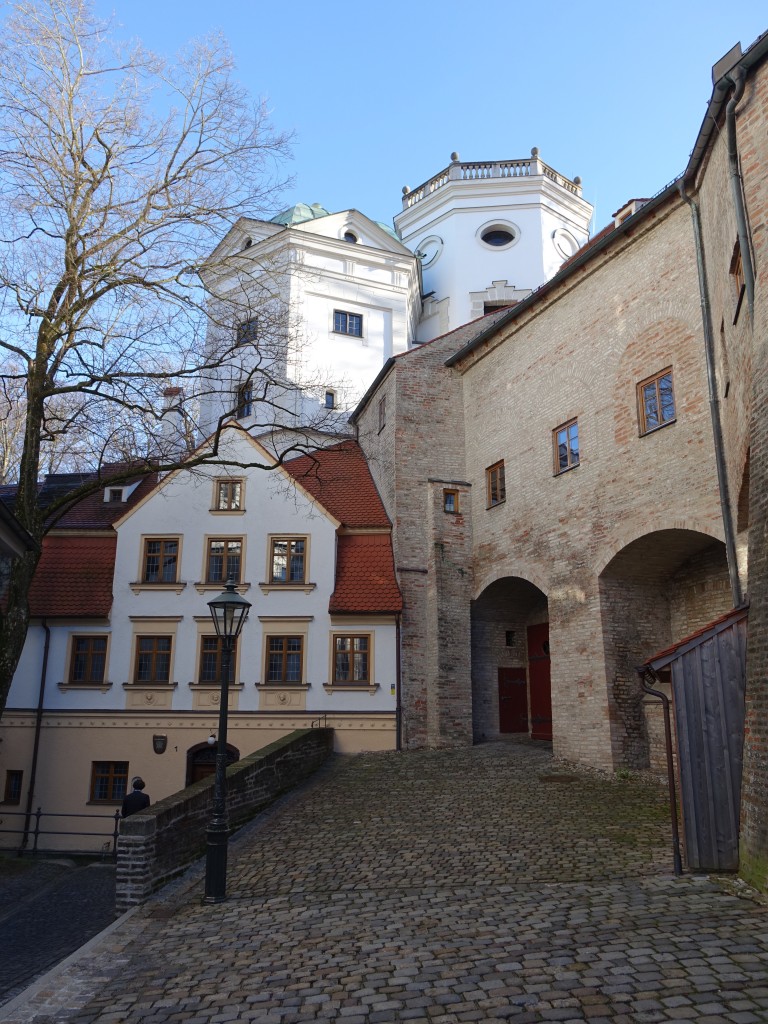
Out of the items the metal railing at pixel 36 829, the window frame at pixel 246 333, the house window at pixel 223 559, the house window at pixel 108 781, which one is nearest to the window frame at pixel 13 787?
the metal railing at pixel 36 829

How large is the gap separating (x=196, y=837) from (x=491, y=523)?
11620 mm

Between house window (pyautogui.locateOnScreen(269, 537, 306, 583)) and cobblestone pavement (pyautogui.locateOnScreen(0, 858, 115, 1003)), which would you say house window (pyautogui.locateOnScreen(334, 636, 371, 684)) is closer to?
house window (pyautogui.locateOnScreen(269, 537, 306, 583))

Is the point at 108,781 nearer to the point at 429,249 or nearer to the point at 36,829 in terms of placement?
the point at 36,829

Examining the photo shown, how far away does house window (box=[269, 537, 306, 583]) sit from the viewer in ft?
69.4

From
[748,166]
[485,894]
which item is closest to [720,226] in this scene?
[748,166]

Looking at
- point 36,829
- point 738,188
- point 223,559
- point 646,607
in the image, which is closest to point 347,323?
point 223,559

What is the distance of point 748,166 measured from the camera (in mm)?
9633

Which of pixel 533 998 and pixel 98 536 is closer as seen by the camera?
pixel 533 998

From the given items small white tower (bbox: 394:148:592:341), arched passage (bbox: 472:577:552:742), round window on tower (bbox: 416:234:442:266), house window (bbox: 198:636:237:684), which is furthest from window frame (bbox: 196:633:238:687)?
round window on tower (bbox: 416:234:442:266)

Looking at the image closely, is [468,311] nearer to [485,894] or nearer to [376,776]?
[376,776]

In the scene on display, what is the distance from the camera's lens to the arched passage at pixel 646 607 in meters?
15.3

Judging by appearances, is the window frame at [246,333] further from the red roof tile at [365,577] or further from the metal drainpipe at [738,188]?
the metal drainpipe at [738,188]

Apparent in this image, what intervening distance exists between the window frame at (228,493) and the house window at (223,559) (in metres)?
0.90

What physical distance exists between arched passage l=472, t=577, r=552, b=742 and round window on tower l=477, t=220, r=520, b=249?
17.7 metres
